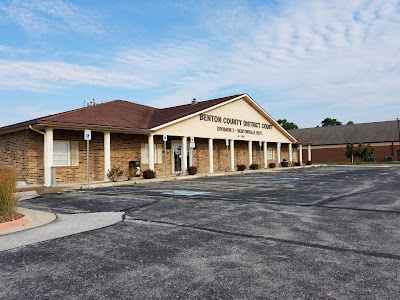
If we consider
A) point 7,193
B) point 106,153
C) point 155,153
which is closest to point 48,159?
point 106,153

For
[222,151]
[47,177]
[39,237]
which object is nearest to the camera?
[39,237]

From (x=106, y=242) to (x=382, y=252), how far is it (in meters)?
4.43

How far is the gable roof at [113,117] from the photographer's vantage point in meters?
17.7

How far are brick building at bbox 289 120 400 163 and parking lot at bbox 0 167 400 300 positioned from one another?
48.3 metres

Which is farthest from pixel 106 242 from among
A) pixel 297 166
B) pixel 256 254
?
pixel 297 166

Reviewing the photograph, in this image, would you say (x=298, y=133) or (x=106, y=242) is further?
(x=298, y=133)

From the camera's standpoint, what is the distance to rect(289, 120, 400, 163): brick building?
177 ft

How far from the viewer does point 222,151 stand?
31.1 m

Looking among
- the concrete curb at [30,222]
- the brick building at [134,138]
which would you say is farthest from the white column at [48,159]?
the concrete curb at [30,222]

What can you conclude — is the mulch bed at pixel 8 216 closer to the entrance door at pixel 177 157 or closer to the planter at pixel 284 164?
the entrance door at pixel 177 157

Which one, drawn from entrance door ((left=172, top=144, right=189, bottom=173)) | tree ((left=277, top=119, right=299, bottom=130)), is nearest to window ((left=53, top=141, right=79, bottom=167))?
entrance door ((left=172, top=144, right=189, bottom=173))

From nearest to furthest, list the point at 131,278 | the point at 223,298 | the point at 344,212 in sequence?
the point at 223,298 → the point at 131,278 → the point at 344,212

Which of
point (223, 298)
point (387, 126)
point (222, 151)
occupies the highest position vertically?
point (387, 126)

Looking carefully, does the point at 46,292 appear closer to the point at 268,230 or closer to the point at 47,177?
the point at 268,230
